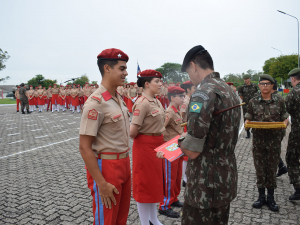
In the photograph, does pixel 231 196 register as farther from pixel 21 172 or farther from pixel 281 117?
pixel 21 172

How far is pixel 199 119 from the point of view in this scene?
174 centimetres

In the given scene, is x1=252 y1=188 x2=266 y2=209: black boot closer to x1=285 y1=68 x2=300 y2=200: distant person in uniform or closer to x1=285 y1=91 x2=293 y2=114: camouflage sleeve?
x1=285 y1=68 x2=300 y2=200: distant person in uniform

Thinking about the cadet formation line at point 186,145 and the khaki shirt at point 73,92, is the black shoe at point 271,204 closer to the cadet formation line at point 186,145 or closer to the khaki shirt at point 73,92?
the cadet formation line at point 186,145

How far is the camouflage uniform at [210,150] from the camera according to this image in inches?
69.4

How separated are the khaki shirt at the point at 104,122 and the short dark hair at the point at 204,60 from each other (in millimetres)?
835

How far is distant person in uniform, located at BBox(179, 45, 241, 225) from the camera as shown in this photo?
1.76m

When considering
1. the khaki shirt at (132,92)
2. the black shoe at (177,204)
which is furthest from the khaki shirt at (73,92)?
the black shoe at (177,204)

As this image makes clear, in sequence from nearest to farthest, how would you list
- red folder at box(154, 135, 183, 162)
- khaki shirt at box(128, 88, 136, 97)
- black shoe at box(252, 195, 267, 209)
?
red folder at box(154, 135, 183, 162) → black shoe at box(252, 195, 267, 209) → khaki shirt at box(128, 88, 136, 97)

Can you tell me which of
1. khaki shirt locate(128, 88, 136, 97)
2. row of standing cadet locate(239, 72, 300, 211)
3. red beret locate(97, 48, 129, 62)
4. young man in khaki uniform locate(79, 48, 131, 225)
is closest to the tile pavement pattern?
row of standing cadet locate(239, 72, 300, 211)

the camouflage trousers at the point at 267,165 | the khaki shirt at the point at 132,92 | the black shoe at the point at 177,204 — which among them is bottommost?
the black shoe at the point at 177,204

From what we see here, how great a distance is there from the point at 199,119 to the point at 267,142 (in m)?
2.82

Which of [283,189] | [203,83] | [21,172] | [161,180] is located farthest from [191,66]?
[21,172]

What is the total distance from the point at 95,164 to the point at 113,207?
0.46 m

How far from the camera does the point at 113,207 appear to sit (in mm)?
2111
